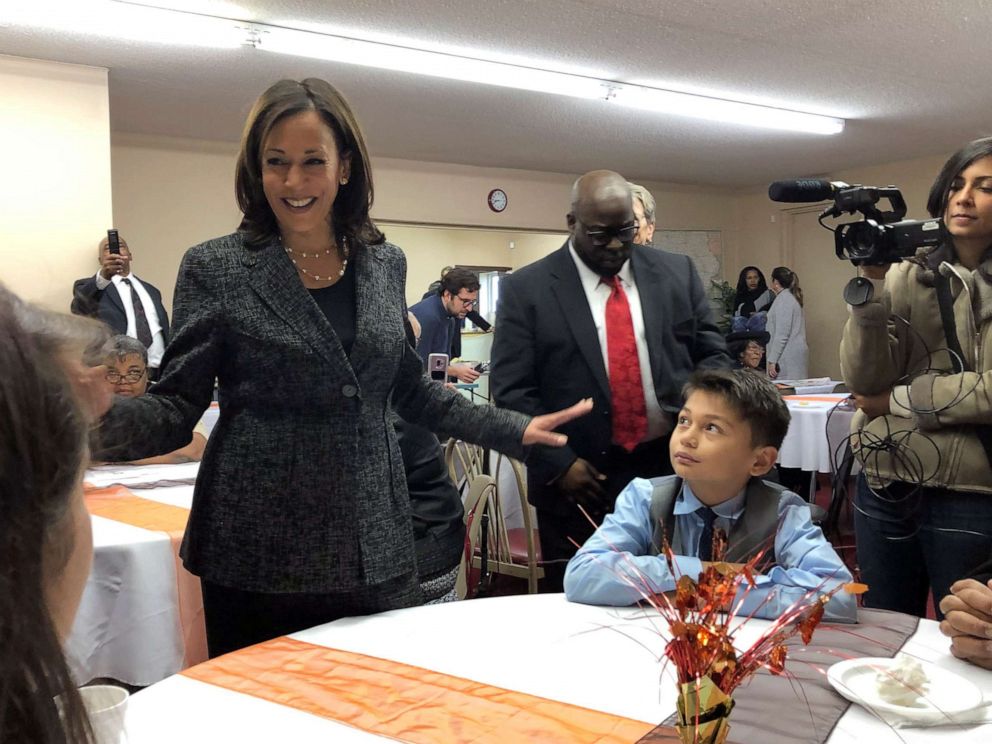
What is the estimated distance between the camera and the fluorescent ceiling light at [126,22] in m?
4.52

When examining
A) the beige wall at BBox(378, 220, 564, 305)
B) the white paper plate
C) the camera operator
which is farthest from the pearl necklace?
the beige wall at BBox(378, 220, 564, 305)

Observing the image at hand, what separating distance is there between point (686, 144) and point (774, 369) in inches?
91.7

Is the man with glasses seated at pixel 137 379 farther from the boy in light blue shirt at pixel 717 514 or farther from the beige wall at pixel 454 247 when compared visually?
the beige wall at pixel 454 247

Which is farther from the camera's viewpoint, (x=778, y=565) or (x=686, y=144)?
(x=686, y=144)

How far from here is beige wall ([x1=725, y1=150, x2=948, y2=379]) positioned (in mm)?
10130

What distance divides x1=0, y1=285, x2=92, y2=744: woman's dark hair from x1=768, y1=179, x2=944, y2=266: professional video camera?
1686 mm

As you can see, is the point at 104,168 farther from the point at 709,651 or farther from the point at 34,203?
the point at 709,651

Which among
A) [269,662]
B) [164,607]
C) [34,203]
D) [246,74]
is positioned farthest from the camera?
[246,74]

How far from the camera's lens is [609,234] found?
220 cm

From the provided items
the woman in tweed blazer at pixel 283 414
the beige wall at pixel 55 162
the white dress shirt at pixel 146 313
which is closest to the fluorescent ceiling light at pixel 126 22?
the beige wall at pixel 55 162

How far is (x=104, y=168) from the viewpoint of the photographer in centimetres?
557

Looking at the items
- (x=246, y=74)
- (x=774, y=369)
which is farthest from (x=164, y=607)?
(x=774, y=369)

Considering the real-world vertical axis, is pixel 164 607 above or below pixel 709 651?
below

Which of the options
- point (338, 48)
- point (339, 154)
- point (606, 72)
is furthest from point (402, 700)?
point (606, 72)
